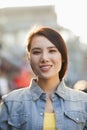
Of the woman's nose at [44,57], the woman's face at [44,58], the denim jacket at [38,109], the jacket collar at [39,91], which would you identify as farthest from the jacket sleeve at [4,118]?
the woman's nose at [44,57]

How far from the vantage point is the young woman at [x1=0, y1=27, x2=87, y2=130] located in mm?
3941

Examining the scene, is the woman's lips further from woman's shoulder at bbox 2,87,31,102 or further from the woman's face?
woman's shoulder at bbox 2,87,31,102

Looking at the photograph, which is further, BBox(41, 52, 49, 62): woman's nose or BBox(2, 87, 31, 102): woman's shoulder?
BBox(2, 87, 31, 102): woman's shoulder

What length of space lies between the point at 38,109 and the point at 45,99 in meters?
0.10

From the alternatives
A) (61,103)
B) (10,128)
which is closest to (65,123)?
(61,103)

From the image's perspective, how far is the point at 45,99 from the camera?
4031mm

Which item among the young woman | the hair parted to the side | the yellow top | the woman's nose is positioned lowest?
the yellow top

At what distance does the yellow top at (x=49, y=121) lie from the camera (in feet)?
12.8

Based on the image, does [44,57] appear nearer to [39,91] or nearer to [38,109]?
[39,91]

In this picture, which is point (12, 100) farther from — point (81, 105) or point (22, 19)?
point (22, 19)

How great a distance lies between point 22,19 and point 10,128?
40.5 meters

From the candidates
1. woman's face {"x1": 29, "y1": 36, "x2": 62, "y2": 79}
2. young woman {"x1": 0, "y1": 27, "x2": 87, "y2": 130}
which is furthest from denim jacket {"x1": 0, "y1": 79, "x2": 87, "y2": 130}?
woman's face {"x1": 29, "y1": 36, "x2": 62, "y2": 79}

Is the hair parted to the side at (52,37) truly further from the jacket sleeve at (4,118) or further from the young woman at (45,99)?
the jacket sleeve at (4,118)

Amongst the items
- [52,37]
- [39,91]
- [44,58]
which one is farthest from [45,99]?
[52,37]
